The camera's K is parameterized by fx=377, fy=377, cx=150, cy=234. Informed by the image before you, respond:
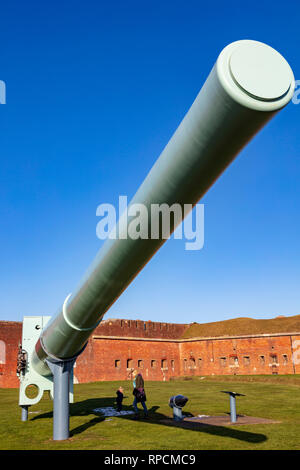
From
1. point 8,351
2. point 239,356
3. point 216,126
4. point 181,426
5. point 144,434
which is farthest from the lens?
point 239,356

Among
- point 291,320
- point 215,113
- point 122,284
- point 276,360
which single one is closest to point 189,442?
point 122,284

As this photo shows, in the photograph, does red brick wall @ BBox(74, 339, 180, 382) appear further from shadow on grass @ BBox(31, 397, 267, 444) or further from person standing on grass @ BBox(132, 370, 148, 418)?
person standing on grass @ BBox(132, 370, 148, 418)

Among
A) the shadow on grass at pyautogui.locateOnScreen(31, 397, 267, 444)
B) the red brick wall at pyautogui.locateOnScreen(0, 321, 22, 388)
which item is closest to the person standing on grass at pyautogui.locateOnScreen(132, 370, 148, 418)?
the shadow on grass at pyautogui.locateOnScreen(31, 397, 267, 444)

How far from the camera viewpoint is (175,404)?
8.93 meters

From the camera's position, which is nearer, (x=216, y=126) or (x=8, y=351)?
(x=216, y=126)

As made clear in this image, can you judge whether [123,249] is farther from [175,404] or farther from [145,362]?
[145,362]

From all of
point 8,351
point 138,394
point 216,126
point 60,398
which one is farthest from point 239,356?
point 216,126

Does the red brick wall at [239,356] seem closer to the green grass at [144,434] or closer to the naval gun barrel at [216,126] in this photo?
the green grass at [144,434]

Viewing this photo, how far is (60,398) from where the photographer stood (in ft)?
20.7

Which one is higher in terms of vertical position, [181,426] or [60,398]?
[60,398]

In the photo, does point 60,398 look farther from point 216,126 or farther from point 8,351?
point 8,351

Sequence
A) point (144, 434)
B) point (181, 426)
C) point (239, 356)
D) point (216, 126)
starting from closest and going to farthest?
point (216, 126)
point (144, 434)
point (181, 426)
point (239, 356)

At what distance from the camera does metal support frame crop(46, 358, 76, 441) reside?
6328 mm
